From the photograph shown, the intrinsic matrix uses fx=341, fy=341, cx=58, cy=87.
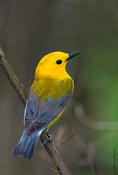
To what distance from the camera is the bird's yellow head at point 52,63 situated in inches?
197

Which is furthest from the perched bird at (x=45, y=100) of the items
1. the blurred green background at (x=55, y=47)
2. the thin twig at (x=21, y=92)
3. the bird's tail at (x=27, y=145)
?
the blurred green background at (x=55, y=47)

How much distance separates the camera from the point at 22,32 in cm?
752

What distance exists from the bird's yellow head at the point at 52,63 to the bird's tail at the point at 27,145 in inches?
45.5

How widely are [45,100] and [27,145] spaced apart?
0.77m

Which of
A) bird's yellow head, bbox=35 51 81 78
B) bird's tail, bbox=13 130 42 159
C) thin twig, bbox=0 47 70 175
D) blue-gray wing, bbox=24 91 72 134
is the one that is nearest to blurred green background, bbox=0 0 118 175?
bird's yellow head, bbox=35 51 81 78

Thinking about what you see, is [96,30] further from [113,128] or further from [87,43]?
[113,128]

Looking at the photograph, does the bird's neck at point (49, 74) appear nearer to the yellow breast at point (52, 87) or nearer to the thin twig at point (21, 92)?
the yellow breast at point (52, 87)

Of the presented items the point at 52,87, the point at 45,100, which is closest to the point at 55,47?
the point at 52,87

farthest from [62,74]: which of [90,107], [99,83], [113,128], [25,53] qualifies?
[90,107]

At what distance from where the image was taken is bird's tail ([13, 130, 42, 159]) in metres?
3.99

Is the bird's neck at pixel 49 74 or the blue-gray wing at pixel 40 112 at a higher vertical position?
the bird's neck at pixel 49 74

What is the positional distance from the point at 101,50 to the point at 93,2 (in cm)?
107

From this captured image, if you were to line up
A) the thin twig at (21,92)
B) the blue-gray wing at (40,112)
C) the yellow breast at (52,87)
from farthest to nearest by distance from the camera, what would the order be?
the yellow breast at (52,87) → the blue-gray wing at (40,112) → the thin twig at (21,92)

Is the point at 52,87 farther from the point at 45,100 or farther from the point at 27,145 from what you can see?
the point at 27,145
